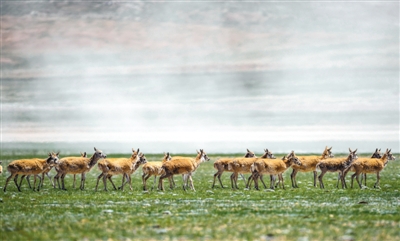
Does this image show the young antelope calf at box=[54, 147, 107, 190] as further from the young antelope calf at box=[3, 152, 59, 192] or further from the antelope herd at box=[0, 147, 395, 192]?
the young antelope calf at box=[3, 152, 59, 192]

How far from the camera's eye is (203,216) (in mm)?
20078

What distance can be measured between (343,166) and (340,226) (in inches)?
680

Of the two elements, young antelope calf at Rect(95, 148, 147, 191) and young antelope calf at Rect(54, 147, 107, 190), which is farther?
young antelope calf at Rect(54, 147, 107, 190)

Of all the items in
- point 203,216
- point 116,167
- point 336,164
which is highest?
point 336,164

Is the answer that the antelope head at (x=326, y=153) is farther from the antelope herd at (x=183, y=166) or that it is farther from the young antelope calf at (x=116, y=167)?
the young antelope calf at (x=116, y=167)

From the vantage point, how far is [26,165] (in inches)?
1316

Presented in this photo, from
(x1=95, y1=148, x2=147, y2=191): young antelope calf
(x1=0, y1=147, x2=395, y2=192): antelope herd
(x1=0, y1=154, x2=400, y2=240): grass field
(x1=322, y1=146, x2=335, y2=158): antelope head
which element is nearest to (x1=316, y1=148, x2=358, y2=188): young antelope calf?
(x1=0, y1=147, x2=395, y2=192): antelope herd

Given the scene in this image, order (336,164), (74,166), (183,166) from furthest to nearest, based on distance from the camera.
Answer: (74,166) → (336,164) → (183,166)

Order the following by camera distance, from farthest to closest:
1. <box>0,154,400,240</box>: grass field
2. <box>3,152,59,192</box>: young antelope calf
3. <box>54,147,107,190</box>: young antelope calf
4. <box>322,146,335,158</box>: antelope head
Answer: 1. <box>322,146,335,158</box>: antelope head
2. <box>54,147,107,190</box>: young antelope calf
3. <box>3,152,59,192</box>: young antelope calf
4. <box>0,154,400,240</box>: grass field

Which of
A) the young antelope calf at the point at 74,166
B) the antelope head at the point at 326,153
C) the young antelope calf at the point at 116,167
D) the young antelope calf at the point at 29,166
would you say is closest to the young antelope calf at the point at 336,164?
the antelope head at the point at 326,153

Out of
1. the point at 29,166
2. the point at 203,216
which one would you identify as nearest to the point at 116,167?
the point at 29,166

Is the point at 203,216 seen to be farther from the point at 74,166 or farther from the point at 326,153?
the point at 326,153

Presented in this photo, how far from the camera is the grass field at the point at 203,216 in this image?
1633cm

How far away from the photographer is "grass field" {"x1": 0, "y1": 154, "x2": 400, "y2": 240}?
53.6 feet
